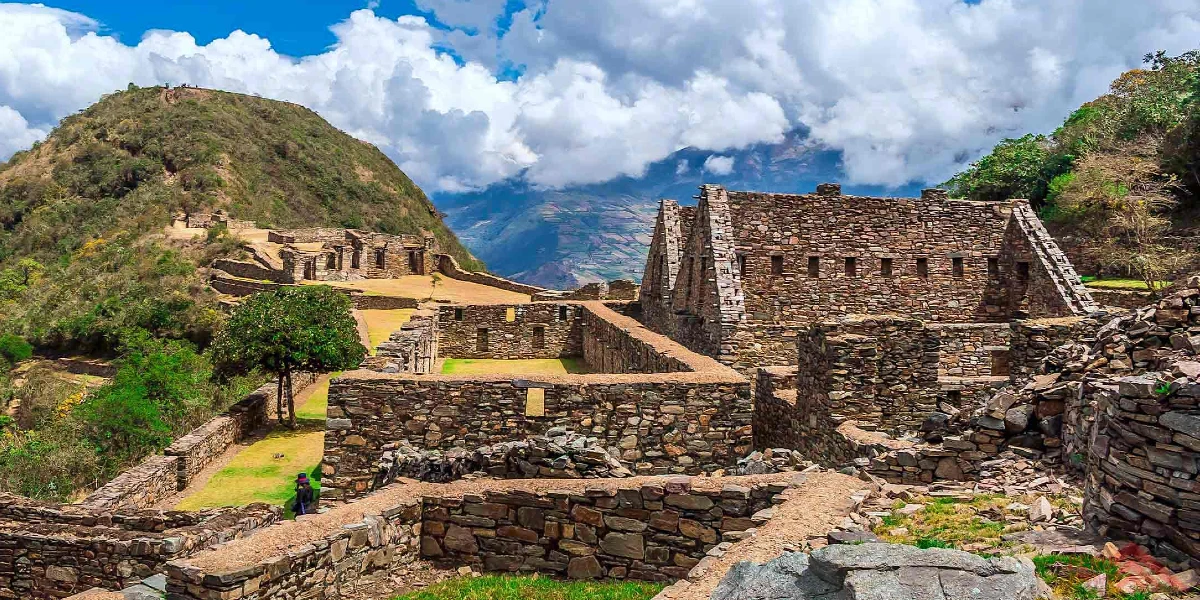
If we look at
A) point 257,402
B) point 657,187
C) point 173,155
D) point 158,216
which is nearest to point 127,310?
point 257,402

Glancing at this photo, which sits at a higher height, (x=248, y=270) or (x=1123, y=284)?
(x=248, y=270)

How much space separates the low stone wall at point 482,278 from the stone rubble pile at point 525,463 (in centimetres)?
3324

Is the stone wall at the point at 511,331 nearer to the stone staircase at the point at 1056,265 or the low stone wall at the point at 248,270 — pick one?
the stone staircase at the point at 1056,265

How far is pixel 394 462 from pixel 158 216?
72.9 metres

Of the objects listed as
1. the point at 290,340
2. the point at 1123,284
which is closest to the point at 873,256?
the point at 290,340

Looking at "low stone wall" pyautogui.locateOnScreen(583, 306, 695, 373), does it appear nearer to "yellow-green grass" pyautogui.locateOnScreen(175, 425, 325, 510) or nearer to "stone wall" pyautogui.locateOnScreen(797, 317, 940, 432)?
"stone wall" pyautogui.locateOnScreen(797, 317, 940, 432)

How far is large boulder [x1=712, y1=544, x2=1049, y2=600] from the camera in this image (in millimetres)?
3209

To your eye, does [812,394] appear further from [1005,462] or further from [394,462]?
[394,462]

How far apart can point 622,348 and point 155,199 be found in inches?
3047

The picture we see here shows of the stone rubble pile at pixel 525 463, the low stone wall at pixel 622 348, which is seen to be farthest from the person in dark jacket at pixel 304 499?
the low stone wall at pixel 622 348

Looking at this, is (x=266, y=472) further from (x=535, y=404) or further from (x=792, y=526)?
(x=792, y=526)

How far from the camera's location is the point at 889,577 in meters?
3.29

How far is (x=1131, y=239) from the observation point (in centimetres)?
2838

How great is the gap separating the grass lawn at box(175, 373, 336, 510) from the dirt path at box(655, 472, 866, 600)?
752 centimetres
